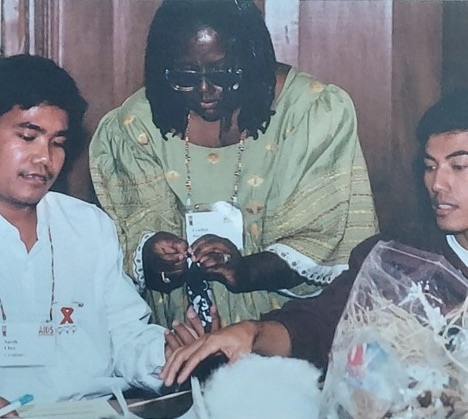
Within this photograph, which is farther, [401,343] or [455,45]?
[455,45]

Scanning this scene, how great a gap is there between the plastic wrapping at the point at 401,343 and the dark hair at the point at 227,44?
0.35m

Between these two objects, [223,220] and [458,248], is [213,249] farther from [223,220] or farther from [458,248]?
[458,248]

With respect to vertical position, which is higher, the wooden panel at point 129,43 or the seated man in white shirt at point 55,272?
the wooden panel at point 129,43

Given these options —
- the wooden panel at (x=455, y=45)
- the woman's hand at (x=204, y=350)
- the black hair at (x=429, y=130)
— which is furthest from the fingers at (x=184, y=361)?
the wooden panel at (x=455, y=45)

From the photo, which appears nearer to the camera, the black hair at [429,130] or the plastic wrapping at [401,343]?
the plastic wrapping at [401,343]

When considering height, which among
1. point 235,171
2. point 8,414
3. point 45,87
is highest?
point 45,87

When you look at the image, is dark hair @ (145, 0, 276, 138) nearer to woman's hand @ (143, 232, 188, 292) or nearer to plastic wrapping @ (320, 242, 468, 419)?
woman's hand @ (143, 232, 188, 292)

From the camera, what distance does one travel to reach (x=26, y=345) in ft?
5.05

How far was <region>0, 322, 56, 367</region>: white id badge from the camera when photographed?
1.54 meters

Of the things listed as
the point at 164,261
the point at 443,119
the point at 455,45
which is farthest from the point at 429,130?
the point at 164,261

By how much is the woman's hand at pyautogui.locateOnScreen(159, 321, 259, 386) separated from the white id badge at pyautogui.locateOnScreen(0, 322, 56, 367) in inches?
8.2

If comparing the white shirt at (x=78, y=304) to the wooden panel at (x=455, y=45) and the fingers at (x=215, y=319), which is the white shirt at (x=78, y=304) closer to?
the fingers at (x=215, y=319)

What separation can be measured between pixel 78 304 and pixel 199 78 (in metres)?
0.46

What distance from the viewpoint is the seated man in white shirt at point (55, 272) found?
5.07 feet
